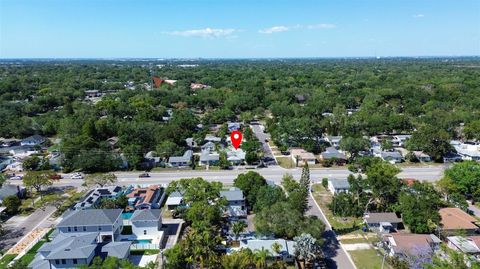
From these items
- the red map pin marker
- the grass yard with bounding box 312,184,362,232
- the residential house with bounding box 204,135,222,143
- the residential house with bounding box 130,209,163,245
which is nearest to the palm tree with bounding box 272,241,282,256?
the grass yard with bounding box 312,184,362,232

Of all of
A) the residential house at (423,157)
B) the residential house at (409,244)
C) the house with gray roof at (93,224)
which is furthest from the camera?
the residential house at (423,157)

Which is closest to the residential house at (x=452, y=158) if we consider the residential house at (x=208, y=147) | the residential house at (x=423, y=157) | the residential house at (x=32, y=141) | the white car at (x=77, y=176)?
the residential house at (x=423, y=157)

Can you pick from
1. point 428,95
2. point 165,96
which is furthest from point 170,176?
point 428,95

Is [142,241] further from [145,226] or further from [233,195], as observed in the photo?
[233,195]

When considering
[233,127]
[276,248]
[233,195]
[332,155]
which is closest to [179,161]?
[233,195]

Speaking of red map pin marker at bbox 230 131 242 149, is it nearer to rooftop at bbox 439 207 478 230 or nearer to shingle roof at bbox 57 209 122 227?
shingle roof at bbox 57 209 122 227

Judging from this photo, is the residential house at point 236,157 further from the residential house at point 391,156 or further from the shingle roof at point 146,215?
the shingle roof at point 146,215
